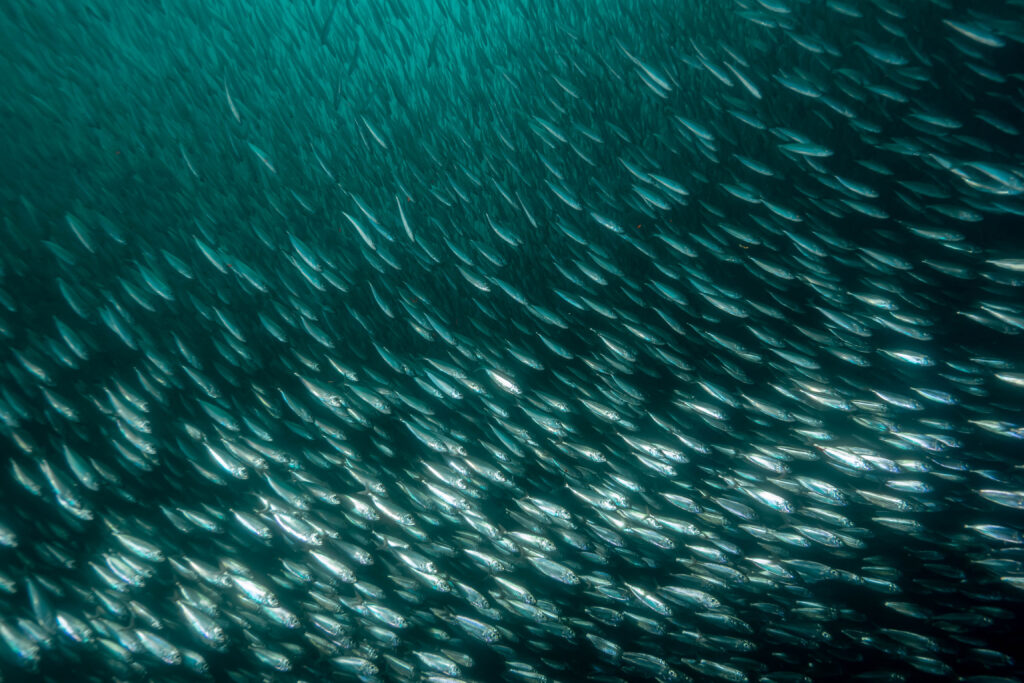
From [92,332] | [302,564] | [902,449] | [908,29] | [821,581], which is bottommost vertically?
[302,564]

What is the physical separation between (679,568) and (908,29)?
6.31 m

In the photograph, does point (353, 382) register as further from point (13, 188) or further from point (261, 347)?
point (13, 188)

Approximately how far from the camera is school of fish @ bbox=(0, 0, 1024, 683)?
5.07 m

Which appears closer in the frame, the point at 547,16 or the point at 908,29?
the point at 908,29

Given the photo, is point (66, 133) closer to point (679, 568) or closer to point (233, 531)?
point (233, 531)

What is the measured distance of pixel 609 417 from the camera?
563 cm

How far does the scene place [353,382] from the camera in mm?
5594

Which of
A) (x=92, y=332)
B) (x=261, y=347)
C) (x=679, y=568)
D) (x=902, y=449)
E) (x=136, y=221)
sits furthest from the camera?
(x=136, y=221)

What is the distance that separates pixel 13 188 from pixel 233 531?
6351 mm

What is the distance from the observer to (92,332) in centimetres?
744

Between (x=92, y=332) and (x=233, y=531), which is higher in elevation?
(x=92, y=332)

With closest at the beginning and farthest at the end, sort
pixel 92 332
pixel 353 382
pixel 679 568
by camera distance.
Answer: pixel 353 382
pixel 679 568
pixel 92 332

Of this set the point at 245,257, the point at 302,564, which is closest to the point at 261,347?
the point at 245,257

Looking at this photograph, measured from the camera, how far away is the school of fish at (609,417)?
5.07m
